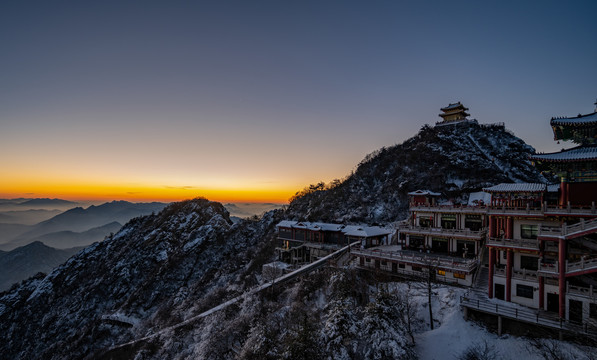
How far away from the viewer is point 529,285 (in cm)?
2752

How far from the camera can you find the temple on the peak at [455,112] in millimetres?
99188

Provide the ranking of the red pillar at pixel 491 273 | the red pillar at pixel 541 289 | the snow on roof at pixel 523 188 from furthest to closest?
the snow on roof at pixel 523 188
the red pillar at pixel 491 273
the red pillar at pixel 541 289

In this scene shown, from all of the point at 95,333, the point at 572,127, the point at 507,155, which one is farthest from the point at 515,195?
the point at 95,333

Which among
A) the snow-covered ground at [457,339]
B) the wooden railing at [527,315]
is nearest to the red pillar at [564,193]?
the wooden railing at [527,315]

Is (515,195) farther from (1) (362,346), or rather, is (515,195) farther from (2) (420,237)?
(1) (362,346)

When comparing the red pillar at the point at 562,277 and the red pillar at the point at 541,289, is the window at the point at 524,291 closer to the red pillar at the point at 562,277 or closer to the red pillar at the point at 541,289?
the red pillar at the point at 541,289

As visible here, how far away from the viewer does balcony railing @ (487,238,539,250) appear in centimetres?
2826

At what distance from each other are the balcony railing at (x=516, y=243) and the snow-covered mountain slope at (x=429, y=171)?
136ft

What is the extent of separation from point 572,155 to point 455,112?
80062 millimetres

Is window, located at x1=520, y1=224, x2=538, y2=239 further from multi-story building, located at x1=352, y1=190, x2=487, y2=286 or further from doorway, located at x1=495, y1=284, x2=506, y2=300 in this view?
multi-story building, located at x1=352, y1=190, x2=487, y2=286

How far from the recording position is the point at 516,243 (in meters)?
29.2

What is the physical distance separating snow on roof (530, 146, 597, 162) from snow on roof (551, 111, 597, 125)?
262 centimetres

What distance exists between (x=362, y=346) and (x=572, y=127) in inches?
1227

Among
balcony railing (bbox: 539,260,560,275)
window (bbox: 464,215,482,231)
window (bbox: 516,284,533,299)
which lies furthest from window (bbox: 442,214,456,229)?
balcony railing (bbox: 539,260,560,275)
